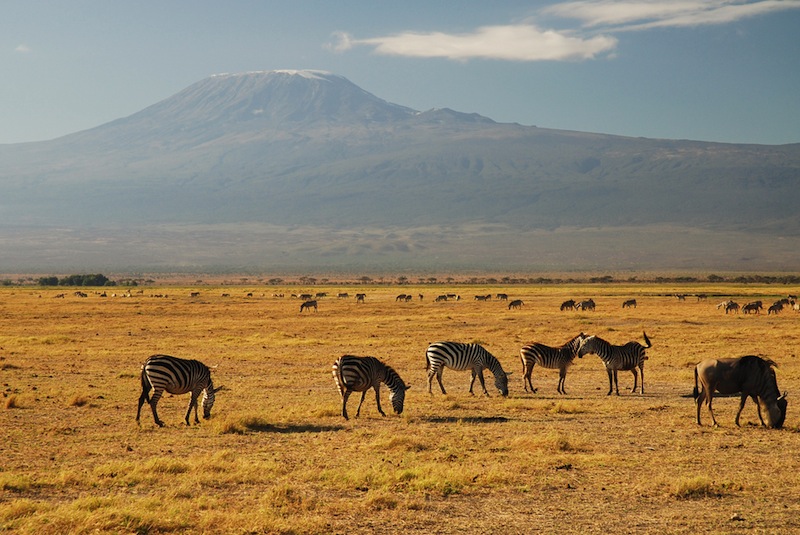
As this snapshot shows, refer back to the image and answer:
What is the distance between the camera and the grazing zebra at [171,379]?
16391 millimetres

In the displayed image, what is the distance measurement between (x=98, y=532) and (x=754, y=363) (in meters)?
11.9

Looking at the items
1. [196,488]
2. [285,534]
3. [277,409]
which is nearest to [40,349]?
[277,409]

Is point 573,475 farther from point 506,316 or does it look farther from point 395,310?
point 395,310

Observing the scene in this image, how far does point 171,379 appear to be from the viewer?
53.9 feet

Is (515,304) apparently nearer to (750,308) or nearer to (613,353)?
(750,308)

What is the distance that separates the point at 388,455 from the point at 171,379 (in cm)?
507

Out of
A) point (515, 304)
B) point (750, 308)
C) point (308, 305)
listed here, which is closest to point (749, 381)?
point (750, 308)

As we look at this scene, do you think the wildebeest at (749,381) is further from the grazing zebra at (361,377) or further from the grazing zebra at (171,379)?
the grazing zebra at (171,379)

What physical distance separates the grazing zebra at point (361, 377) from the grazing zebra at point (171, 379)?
2.73 meters

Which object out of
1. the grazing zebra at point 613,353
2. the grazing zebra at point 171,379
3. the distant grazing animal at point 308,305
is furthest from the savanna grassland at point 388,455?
the distant grazing animal at point 308,305

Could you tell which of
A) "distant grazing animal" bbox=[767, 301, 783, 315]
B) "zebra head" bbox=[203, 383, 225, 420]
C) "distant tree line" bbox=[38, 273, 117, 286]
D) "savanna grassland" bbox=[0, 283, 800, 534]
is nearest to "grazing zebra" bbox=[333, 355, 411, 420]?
"savanna grassland" bbox=[0, 283, 800, 534]

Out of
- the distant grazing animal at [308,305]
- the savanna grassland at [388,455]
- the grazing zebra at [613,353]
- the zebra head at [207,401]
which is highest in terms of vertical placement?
the grazing zebra at [613,353]

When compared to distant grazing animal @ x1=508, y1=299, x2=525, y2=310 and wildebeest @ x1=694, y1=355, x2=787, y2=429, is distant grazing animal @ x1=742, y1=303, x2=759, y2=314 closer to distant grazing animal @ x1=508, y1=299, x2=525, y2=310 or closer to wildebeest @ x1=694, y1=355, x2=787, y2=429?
distant grazing animal @ x1=508, y1=299, x2=525, y2=310

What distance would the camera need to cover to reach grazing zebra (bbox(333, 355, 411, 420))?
56.4ft
